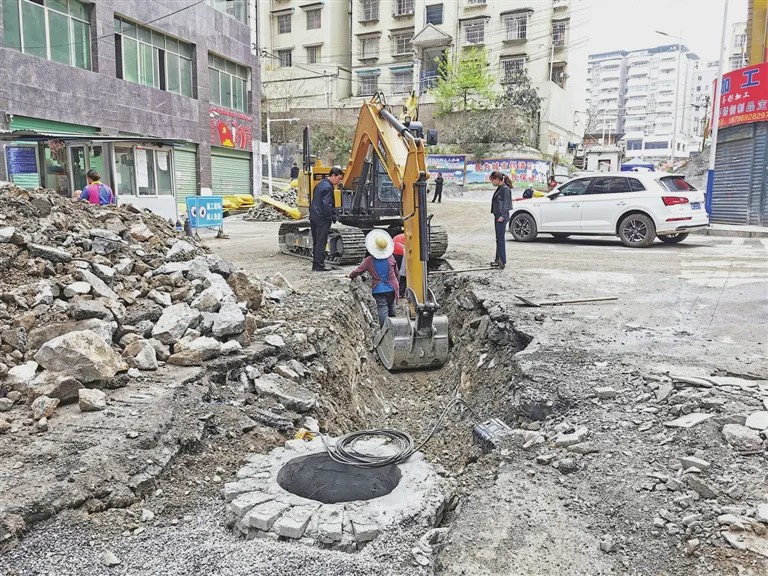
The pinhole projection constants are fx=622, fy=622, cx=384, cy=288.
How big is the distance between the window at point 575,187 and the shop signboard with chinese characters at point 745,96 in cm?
853

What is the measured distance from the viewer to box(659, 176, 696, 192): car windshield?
13664mm

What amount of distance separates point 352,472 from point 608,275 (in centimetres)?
691

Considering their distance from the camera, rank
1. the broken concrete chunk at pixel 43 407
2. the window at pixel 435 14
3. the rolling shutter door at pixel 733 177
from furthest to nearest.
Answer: the window at pixel 435 14 < the rolling shutter door at pixel 733 177 < the broken concrete chunk at pixel 43 407

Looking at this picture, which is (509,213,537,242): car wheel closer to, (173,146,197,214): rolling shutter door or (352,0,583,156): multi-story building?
(173,146,197,214): rolling shutter door

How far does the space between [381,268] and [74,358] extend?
401cm

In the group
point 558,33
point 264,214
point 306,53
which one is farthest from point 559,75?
point 264,214

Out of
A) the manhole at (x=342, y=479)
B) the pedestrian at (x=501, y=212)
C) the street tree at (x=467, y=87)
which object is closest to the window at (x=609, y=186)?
the pedestrian at (x=501, y=212)

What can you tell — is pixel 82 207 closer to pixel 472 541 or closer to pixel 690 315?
pixel 472 541

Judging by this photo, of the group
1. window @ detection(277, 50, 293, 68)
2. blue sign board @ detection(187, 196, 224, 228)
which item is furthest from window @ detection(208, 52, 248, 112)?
window @ detection(277, 50, 293, 68)

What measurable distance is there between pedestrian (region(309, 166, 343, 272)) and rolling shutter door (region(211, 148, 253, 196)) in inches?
672

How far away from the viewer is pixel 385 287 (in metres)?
8.09

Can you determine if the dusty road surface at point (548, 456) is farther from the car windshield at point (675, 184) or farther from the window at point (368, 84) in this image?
the window at point (368, 84)

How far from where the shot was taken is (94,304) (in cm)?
577

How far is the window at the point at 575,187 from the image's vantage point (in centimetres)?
1462
